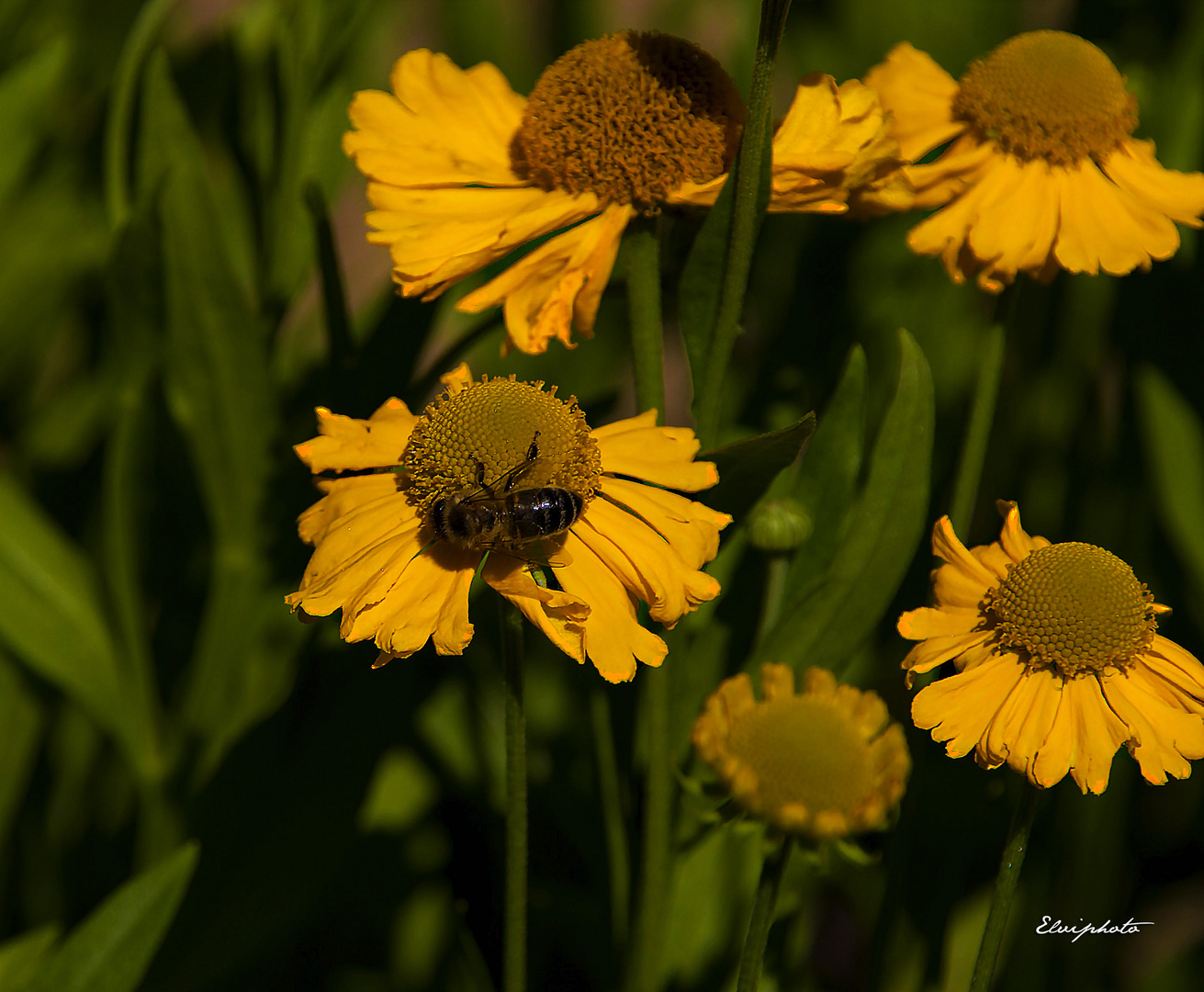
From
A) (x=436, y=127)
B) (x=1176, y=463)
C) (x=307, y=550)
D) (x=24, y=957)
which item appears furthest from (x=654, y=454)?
(x=1176, y=463)

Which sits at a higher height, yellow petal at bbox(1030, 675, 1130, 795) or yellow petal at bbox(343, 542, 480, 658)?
yellow petal at bbox(343, 542, 480, 658)

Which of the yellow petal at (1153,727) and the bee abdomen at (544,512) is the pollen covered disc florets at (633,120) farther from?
the yellow petal at (1153,727)

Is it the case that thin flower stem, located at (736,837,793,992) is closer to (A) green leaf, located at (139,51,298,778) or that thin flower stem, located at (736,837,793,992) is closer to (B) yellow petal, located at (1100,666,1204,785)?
(B) yellow petal, located at (1100,666,1204,785)

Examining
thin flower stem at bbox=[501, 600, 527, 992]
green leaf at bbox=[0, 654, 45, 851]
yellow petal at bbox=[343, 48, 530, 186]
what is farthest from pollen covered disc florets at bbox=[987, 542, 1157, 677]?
green leaf at bbox=[0, 654, 45, 851]

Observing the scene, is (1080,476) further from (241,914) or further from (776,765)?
(241,914)

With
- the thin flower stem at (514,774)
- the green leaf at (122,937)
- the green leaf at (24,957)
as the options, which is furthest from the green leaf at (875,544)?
the green leaf at (24,957)

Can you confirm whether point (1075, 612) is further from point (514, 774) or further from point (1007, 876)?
point (514, 774)

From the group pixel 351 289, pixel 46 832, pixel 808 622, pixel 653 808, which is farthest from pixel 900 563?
pixel 351 289
